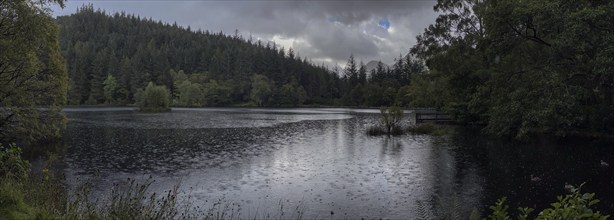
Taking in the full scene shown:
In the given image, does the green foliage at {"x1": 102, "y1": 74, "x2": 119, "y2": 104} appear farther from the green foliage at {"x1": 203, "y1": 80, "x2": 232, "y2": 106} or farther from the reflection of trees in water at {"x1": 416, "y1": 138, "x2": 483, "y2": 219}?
the reflection of trees in water at {"x1": 416, "y1": 138, "x2": 483, "y2": 219}

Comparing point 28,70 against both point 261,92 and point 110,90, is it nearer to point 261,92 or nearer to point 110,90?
point 261,92

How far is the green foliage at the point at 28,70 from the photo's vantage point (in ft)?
57.3

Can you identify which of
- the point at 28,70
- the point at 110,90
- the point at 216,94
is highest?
the point at 110,90

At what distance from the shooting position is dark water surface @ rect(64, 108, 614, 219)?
16844 millimetres

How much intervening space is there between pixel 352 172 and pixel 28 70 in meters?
18.7

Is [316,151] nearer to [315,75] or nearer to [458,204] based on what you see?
[458,204]

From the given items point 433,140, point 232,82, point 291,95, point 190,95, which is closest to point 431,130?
point 433,140

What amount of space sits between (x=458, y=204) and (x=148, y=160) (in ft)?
68.3

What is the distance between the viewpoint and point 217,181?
68.4ft

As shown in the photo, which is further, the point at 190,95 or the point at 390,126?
the point at 190,95

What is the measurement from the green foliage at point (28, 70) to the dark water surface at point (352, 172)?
11.4ft

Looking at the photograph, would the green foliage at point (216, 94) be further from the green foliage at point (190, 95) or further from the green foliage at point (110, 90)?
the green foliage at point (110, 90)

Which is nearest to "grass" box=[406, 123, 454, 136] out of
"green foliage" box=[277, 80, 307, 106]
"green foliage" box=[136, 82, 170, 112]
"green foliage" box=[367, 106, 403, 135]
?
"green foliage" box=[367, 106, 403, 135]

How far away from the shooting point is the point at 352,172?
24.0m
